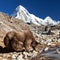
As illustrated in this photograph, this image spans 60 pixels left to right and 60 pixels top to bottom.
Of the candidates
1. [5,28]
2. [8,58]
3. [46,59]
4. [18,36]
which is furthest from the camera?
[5,28]

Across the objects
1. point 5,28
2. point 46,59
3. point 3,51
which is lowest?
point 46,59

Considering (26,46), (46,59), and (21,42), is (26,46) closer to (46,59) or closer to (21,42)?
(21,42)

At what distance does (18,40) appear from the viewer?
1948cm

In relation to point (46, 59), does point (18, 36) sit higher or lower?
higher

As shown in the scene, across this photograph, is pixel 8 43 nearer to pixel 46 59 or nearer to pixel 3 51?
pixel 3 51

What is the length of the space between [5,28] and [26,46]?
21031mm

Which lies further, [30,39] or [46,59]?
[30,39]

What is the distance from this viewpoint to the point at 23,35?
19.6m

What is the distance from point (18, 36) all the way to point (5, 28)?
2131 centimetres

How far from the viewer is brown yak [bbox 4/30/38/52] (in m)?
19.5

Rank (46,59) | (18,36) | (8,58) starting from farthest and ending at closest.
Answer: (18,36), (8,58), (46,59)

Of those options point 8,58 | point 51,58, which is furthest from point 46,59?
point 8,58

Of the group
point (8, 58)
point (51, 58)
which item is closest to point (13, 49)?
point (8, 58)

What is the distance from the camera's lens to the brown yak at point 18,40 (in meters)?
19.5
